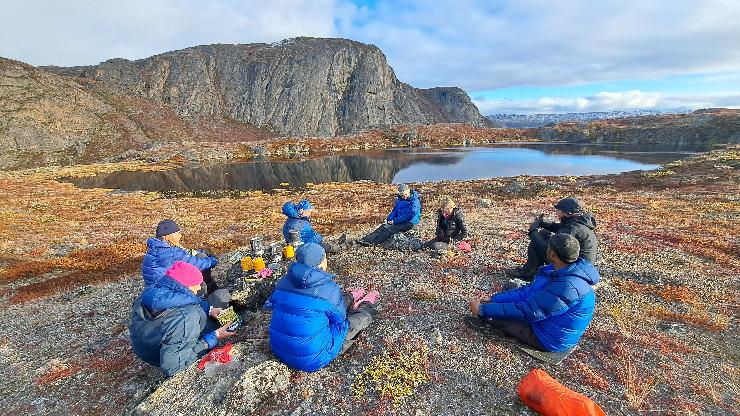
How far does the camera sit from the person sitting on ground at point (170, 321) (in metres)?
7.25

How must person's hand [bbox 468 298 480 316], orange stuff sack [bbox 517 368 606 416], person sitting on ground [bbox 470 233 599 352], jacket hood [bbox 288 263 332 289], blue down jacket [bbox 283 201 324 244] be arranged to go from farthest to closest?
blue down jacket [bbox 283 201 324 244] < person's hand [bbox 468 298 480 316] < person sitting on ground [bbox 470 233 599 352] < jacket hood [bbox 288 263 332 289] < orange stuff sack [bbox 517 368 606 416]

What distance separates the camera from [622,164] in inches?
2908

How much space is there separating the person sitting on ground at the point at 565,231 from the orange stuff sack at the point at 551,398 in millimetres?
2802

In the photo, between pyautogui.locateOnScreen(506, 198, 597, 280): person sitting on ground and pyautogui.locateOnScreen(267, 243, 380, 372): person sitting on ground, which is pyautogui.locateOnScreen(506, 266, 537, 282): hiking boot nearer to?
pyautogui.locateOnScreen(506, 198, 597, 280): person sitting on ground

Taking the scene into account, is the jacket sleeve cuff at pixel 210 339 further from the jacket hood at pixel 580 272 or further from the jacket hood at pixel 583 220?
the jacket hood at pixel 583 220

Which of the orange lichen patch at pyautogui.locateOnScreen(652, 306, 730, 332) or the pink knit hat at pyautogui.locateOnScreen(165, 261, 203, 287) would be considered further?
the orange lichen patch at pyautogui.locateOnScreen(652, 306, 730, 332)

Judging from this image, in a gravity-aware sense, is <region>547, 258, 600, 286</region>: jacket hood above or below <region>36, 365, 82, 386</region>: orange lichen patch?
above

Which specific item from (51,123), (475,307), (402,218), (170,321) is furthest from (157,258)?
(51,123)

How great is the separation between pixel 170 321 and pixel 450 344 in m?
5.99

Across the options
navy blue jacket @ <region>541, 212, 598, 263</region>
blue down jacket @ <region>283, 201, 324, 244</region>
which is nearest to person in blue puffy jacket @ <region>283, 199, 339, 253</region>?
blue down jacket @ <region>283, 201, 324, 244</region>

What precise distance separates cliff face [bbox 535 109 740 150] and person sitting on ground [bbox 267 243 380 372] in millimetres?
131380

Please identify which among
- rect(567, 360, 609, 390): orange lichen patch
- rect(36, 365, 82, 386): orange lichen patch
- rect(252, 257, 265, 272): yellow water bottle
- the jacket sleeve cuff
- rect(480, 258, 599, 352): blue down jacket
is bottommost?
rect(36, 365, 82, 386): orange lichen patch

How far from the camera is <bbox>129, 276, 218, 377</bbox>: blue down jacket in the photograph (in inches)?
285

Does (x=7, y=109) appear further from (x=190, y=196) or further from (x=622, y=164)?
(x=622, y=164)
